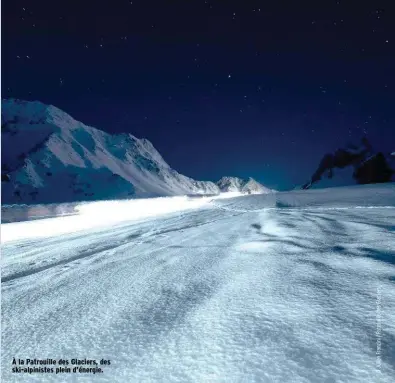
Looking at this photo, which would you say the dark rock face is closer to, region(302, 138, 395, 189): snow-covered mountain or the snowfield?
region(302, 138, 395, 189): snow-covered mountain

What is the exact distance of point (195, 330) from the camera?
1.33m

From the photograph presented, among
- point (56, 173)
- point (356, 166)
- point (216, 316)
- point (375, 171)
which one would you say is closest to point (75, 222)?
point (216, 316)

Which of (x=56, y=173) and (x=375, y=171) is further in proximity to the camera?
(x=56, y=173)

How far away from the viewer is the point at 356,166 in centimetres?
8138

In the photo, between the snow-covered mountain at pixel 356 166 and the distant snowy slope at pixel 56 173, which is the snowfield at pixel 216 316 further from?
the distant snowy slope at pixel 56 173

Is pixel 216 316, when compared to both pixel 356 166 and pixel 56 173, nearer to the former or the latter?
pixel 356 166

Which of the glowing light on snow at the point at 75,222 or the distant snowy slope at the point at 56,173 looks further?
the distant snowy slope at the point at 56,173

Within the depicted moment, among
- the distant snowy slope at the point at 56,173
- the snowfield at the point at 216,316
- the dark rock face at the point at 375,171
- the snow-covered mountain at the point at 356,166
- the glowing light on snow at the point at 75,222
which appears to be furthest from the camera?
the distant snowy slope at the point at 56,173

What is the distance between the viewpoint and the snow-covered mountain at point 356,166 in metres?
55.6

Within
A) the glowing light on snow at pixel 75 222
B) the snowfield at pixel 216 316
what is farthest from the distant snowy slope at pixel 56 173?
the snowfield at pixel 216 316

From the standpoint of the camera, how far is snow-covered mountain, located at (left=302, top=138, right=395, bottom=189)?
182 ft

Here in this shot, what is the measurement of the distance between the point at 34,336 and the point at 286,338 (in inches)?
46.7

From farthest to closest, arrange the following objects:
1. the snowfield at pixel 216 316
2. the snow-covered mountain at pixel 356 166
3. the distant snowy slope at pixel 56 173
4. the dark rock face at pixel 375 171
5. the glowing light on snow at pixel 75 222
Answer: the distant snowy slope at pixel 56 173
the snow-covered mountain at pixel 356 166
the dark rock face at pixel 375 171
the glowing light on snow at pixel 75 222
the snowfield at pixel 216 316

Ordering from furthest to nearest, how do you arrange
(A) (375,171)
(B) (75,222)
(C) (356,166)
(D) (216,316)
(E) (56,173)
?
(E) (56,173), (C) (356,166), (A) (375,171), (B) (75,222), (D) (216,316)
